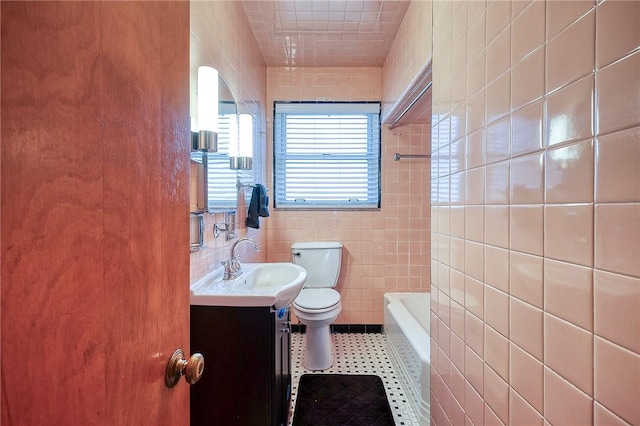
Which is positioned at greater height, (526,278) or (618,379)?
(526,278)

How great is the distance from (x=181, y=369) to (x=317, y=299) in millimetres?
1545

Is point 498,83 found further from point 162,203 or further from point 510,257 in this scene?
point 162,203

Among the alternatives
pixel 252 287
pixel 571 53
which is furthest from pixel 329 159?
pixel 571 53

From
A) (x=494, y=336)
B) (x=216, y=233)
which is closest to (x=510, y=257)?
(x=494, y=336)

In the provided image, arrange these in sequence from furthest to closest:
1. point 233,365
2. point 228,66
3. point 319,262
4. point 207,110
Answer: point 319,262 → point 228,66 → point 207,110 → point 233,365

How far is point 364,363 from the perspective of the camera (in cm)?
208

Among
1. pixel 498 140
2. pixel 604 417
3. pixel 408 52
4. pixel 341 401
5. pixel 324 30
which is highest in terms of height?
pixel 324 30

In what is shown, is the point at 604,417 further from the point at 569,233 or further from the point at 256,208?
the point at 256,208

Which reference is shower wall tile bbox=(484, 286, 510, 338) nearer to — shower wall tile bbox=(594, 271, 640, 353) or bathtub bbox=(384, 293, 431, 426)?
shower wall tile bbox=(594, 271, 640, 353)

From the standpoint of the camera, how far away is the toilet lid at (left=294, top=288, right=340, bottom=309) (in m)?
1.95

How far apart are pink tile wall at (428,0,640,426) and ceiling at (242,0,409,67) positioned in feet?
3.70

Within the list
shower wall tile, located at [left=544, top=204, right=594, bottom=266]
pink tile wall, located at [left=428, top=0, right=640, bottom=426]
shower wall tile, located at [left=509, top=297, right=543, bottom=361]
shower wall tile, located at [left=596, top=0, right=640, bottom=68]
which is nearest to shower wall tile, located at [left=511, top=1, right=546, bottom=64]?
pink tile wall, located at [left=428, top=0, right=640, bottom=426]

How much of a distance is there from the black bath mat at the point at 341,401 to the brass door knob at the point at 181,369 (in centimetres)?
125

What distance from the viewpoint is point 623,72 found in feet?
1.39
